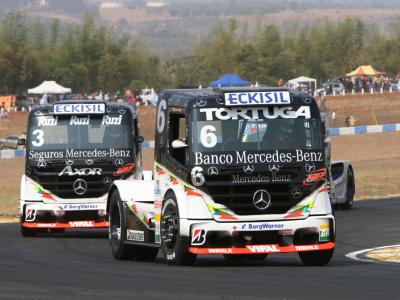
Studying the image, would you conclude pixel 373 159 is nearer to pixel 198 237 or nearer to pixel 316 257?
pixel 316 257

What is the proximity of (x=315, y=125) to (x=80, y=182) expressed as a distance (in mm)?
7609

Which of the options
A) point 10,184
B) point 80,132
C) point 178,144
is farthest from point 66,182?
point 10,184

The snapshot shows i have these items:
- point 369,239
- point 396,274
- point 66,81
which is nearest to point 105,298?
point 396,274

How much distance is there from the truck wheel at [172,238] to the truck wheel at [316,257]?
143cm

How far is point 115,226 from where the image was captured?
59.9 ft

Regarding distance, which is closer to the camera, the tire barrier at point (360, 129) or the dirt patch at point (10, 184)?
the dirt patch at point (10, 184)

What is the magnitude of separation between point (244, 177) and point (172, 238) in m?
1.25

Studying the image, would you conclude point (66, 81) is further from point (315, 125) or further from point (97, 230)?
point (315, 125)

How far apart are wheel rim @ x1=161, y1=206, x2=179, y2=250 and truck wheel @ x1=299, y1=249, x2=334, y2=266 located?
1625 mm

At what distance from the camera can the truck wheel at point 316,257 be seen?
16.0m

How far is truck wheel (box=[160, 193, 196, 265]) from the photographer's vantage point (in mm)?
15789

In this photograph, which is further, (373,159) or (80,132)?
(373,159)

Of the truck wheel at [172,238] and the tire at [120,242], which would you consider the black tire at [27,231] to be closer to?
the tire at [120,242]

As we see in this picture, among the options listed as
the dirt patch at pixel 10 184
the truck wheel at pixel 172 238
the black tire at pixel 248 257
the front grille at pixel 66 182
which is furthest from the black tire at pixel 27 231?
the truck wheel at pixel 172 238
